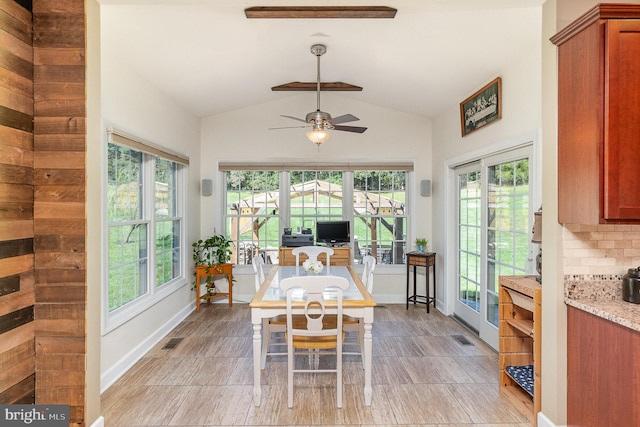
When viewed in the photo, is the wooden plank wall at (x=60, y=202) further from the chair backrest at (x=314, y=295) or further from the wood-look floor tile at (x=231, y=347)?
the wood-look floor tile at (x=231, y=347)

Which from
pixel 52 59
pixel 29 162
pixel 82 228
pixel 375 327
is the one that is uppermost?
pixel 52 59

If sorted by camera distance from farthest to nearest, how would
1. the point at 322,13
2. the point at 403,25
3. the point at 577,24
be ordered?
1. the point at 403,25
2. the point at 322,13
3. the point at 577,24

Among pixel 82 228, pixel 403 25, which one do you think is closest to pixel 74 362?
pixel 82 228

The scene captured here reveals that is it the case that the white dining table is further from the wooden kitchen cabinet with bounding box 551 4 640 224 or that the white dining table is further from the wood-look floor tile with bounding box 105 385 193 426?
the wooden kitchen cabinet with bounding box 551 4 640 224

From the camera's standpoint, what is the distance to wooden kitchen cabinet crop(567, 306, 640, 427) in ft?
5.23

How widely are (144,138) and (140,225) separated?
870 millimetres

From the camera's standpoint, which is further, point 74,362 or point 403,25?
point 403,25

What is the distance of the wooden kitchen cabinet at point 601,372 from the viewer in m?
1.59

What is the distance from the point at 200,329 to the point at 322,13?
3.44 m

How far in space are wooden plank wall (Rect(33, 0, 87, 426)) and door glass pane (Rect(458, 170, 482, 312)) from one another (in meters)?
3.63

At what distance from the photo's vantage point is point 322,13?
8.42ft

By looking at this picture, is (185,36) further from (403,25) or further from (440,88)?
(440,88)

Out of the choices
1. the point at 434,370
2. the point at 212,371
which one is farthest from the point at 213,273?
the point at 434,370

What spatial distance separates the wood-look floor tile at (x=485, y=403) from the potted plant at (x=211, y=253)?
3242mm
